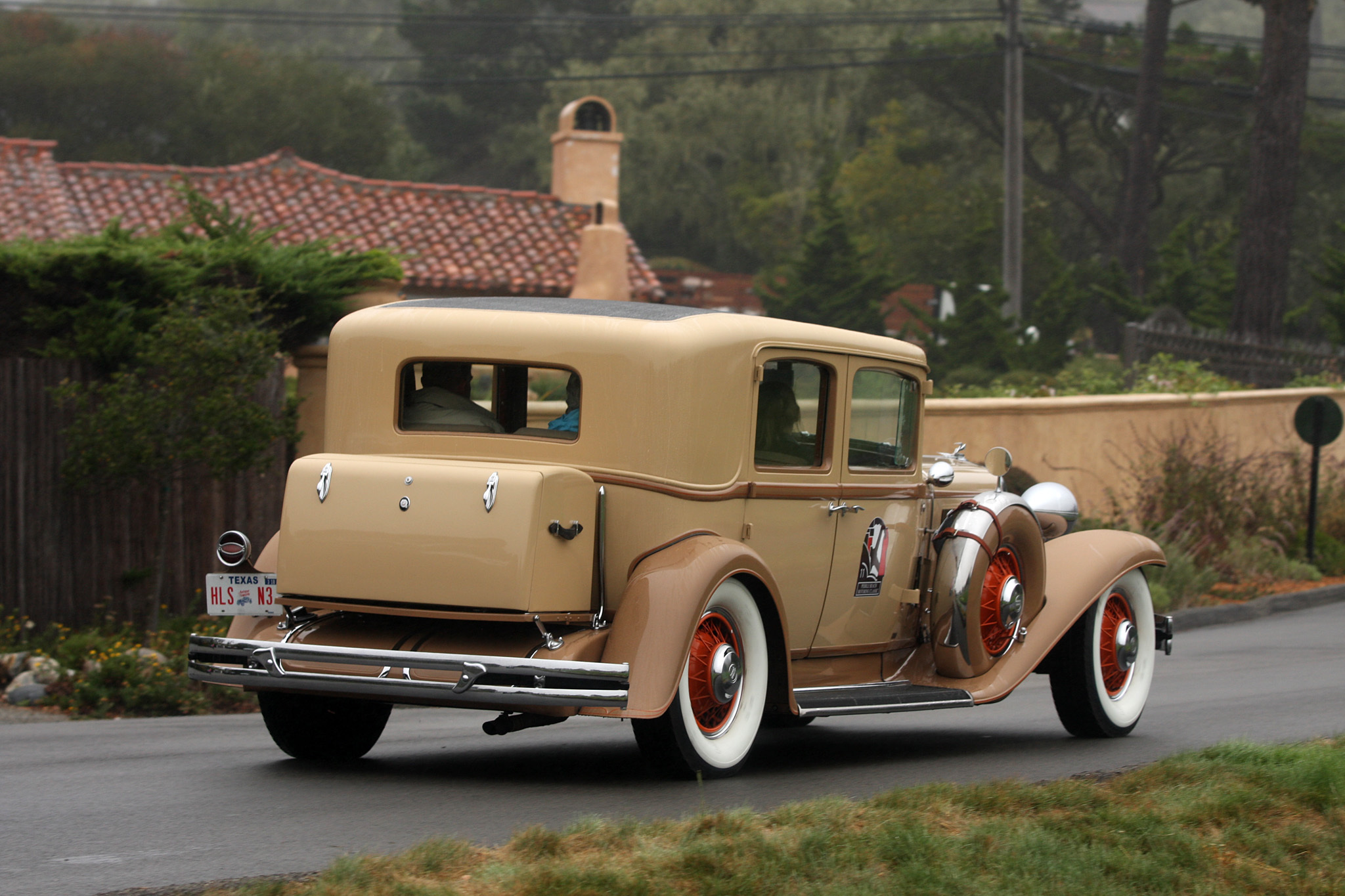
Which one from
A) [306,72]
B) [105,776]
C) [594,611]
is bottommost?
[105,776]

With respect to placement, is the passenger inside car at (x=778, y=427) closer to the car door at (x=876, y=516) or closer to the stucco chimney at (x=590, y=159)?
the car door at (x=876, y=516)

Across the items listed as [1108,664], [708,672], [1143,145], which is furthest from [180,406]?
[1143,145]

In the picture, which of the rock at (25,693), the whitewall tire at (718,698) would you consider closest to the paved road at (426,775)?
the whitewall tire at (718,698)

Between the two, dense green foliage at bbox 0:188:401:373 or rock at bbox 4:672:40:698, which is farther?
dense green foliage at bbox 0:188:401:373

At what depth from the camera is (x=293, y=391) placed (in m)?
13.3

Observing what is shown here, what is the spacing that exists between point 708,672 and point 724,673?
7cm

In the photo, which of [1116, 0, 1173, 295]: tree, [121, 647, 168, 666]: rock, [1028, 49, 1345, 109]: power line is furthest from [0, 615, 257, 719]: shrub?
[1028, 49, 1345, 109]: power line

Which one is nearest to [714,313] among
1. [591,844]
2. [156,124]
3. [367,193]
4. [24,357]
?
[591,844]

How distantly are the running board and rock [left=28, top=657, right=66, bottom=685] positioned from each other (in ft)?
17.3

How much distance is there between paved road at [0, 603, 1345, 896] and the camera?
518 cm

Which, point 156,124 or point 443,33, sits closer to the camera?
point 156,124

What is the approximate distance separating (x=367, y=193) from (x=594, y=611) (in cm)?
2552

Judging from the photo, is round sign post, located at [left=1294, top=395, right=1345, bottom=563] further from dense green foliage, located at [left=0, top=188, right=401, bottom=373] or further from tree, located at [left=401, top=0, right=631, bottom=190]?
tree, located at [left=401, top=0, right=631, bottom=190]

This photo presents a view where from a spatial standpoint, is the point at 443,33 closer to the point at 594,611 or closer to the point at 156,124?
the point at 156,124
